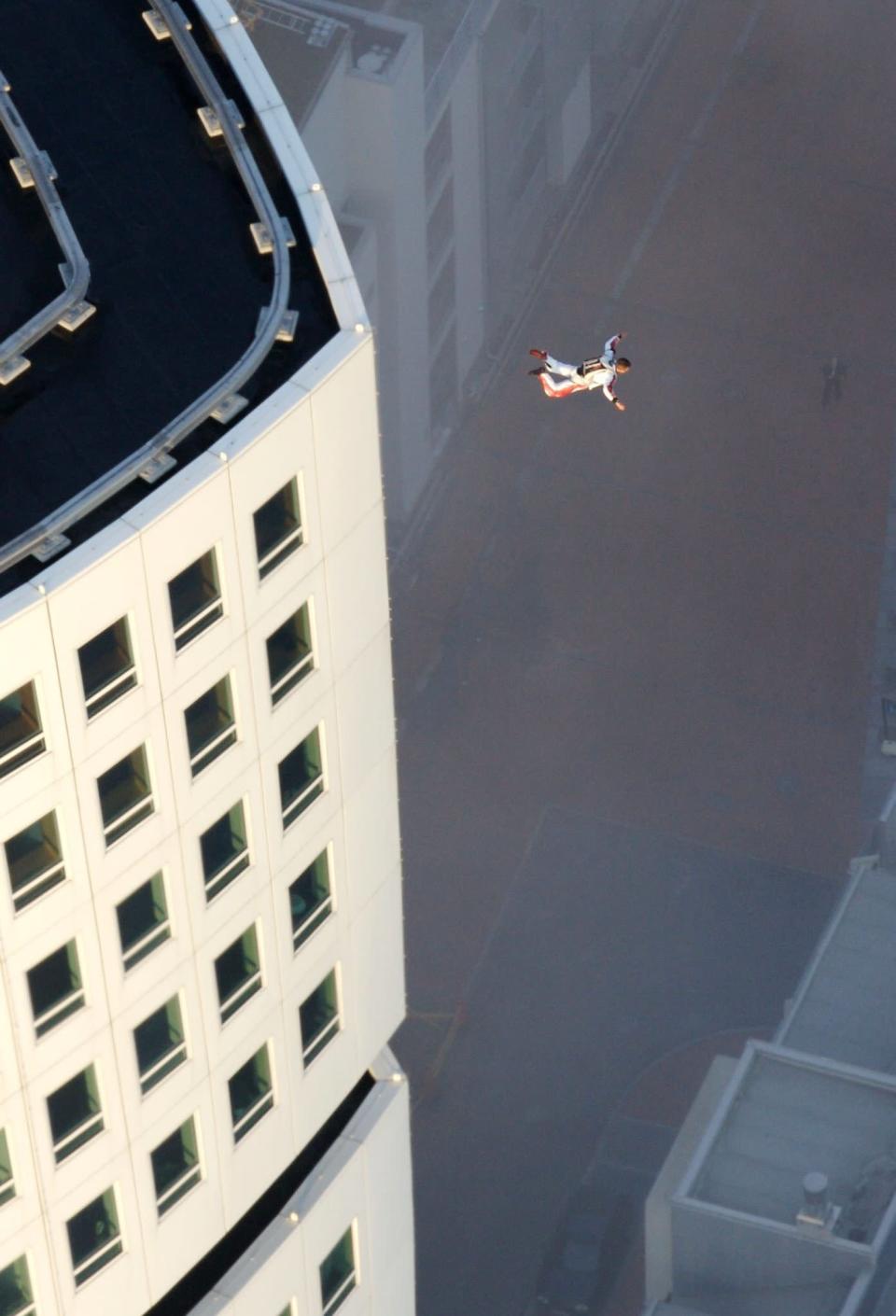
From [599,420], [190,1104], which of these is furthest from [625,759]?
[190,1104]

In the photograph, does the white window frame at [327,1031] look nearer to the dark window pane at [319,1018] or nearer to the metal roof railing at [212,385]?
the dark window pane at [319,1018]

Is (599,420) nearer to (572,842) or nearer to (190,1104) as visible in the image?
(572,842)

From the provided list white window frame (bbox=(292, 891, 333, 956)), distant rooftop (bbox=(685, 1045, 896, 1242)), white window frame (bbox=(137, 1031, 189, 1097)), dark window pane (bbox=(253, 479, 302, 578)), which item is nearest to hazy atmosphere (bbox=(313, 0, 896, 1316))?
distant rooftop (bbox=(685, 1045, 896, 1242))

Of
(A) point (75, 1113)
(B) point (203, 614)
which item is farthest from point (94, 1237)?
(B) point (203, 614)

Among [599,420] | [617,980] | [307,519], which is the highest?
[307,519]

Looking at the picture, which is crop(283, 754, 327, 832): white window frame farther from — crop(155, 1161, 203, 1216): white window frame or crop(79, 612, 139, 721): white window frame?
crop(79, 612, 139, 721): white window frame

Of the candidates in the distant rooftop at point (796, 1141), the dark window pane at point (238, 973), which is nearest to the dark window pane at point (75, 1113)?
the dark window pane at point (238, 973)
